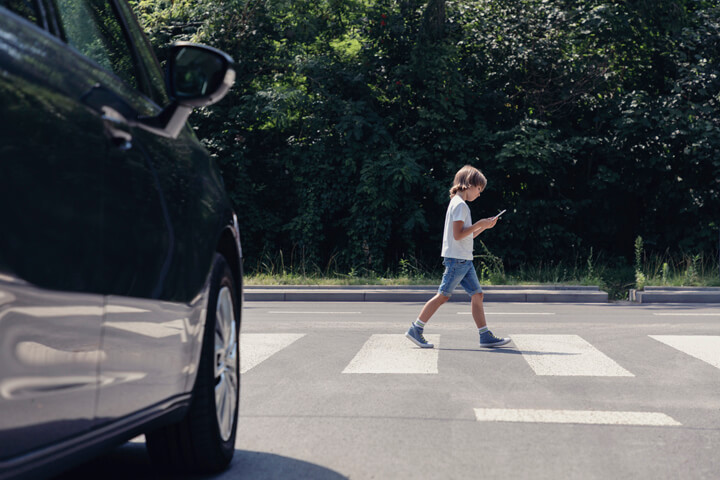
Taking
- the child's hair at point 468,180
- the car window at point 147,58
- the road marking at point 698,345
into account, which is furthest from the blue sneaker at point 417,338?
the car window at point 147,58

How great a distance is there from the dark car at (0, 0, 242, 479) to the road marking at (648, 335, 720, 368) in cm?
490

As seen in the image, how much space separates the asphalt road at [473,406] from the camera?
404 centimetres

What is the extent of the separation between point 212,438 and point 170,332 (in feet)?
2.48

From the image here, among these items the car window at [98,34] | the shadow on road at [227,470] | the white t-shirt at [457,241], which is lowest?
the shadow on road at [227,470]

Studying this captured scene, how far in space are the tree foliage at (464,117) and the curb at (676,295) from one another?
4023 mm

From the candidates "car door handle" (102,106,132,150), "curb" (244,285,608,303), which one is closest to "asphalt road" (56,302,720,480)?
"car door handle" (102,106,132,150)

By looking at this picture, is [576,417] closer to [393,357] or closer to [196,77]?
[393,357]

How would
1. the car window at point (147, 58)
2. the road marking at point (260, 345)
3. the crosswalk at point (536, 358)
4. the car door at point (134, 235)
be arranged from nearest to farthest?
the car door at point (134, 235) < the car window at point (147, 58) < the crosswalk at point (536, 358) < the road marking at point (260, 345)

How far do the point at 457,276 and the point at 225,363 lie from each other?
4.89 meters

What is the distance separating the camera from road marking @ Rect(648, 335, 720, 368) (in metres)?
7.52

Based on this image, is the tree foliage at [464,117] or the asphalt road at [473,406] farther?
the tree foliage at [464,117]

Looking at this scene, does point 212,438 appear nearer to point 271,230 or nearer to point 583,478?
point 583,478

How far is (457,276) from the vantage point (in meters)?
8.53

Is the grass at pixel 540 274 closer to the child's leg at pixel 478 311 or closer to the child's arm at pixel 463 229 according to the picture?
the child's leg at pixel 478 311
